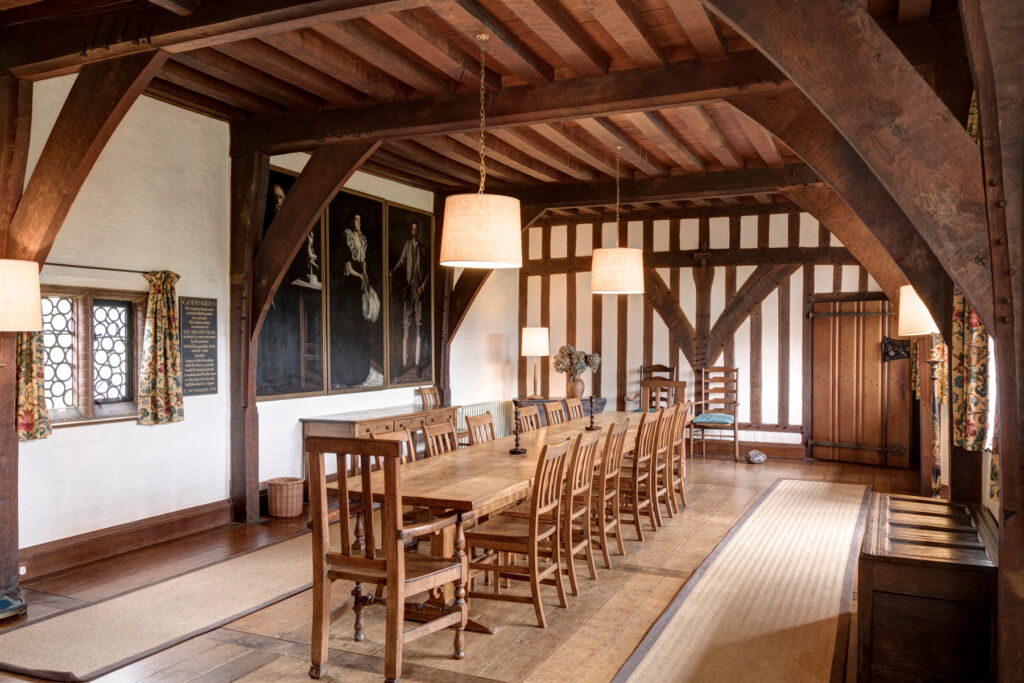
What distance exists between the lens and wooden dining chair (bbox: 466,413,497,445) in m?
5.53

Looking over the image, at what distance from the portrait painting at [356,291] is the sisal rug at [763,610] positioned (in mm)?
4151

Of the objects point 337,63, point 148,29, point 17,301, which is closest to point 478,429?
point 337,63

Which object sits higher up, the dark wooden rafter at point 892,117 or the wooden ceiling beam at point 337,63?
the wooden ceiling beam at point 337,63

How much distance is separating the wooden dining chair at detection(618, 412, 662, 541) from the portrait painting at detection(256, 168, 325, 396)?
3242mm

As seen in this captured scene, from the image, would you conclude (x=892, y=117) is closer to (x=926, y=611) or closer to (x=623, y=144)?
(x=926, y=611)

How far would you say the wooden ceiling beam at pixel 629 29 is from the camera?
4250mm

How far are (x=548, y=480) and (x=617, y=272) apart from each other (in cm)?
264

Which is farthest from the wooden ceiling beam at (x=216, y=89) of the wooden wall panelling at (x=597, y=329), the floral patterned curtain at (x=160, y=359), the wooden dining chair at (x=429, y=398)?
the wooden wall panelling at (x=597, y=329)

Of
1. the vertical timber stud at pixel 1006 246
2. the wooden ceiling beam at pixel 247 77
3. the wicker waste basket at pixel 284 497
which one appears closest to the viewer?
the vertical timber stud at pixel 1006 246

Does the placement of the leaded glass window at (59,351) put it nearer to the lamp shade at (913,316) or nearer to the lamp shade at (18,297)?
the lamp shade at (18,297)

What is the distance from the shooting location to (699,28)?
4.46m

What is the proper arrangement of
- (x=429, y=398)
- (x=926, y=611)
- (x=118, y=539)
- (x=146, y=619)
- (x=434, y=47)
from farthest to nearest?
(x=429, y=398) → (x=118, y=539) → (x=434, y=47) → (x=146, y=619) → (x=926, y=611)

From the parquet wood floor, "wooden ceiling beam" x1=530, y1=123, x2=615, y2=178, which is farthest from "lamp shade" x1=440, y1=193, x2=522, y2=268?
"wooden ceiling beam" x1=530, y1=123, x2=615, y2=178

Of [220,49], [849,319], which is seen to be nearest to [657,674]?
[220,49]
